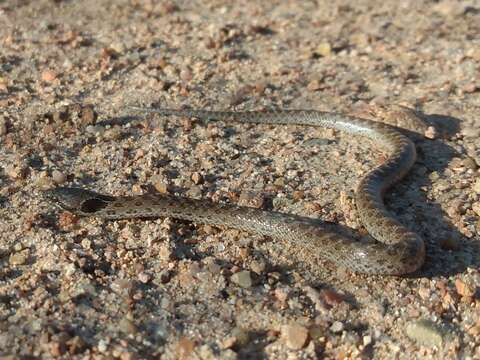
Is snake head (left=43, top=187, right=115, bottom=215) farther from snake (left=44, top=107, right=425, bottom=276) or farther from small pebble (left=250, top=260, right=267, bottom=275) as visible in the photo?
small pebble (left=250, top=260, right=267, bottom=275)

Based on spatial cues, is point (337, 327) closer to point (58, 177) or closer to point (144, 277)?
point (144, 277)

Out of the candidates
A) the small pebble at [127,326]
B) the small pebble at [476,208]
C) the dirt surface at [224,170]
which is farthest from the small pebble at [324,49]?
the small pebble at [127,326]

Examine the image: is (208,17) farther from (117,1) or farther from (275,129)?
(275,129)

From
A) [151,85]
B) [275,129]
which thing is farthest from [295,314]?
[151,85]

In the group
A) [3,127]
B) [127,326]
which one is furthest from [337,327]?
[3,127]

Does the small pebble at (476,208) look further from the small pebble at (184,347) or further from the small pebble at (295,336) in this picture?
the small pebble at (184,347)

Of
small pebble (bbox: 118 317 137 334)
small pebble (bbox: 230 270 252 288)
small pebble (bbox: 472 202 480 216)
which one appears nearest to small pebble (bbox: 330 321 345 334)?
small pebble (bbox: 230 270 252 288)

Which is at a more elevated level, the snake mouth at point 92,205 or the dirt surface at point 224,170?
the snake mouth at point 92,205

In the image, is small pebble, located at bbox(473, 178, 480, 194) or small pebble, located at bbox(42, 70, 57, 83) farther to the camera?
small pebble, located at bbox(42, 70, 57, 83)
